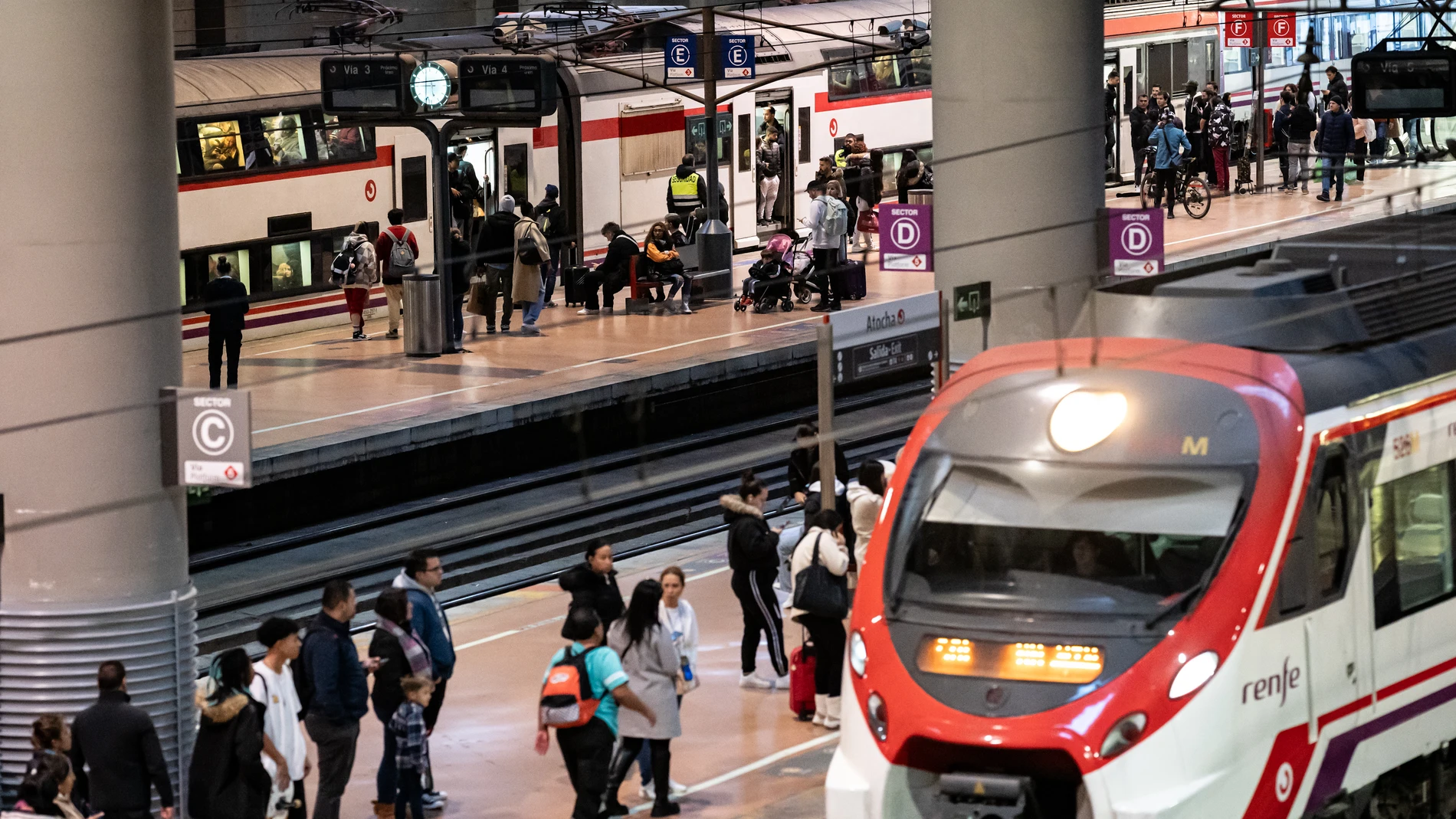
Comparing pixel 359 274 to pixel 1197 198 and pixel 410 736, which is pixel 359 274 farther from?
pixel 410 736

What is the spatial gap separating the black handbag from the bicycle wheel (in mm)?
22921

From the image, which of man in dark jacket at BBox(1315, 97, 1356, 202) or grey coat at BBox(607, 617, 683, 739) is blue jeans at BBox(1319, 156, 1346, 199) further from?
grey coat at BBox(607, 617, 683, 739)

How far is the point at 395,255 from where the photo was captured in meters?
25.1

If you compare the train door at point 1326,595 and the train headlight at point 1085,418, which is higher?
the train headlight at point 1085,418

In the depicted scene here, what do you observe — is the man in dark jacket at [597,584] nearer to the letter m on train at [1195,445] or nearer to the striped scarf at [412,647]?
the striped scarf at [412,647]

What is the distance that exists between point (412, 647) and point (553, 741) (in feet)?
6.35

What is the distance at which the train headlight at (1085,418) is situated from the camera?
9.23 metres

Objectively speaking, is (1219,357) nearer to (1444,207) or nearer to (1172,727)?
(1172,727)

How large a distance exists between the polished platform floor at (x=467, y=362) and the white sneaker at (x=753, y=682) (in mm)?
7503

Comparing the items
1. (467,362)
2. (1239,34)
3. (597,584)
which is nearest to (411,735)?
(597,584)

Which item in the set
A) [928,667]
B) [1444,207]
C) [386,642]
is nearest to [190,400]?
[386,642]

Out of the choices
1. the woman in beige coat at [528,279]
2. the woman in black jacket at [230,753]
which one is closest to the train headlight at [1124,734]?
the woman in black jacket at [230,753]

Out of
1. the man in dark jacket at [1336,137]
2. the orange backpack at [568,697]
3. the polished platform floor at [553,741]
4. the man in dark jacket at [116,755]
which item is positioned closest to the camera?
the man in dark jacket at [116,755]

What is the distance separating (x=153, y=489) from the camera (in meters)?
10.7
